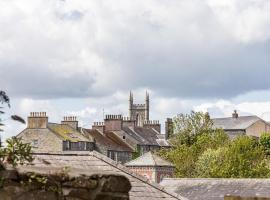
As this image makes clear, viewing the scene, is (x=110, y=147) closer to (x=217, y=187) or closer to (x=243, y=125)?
(x=243, y=125)

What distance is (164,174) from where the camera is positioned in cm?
7475

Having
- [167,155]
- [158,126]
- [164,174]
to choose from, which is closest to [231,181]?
[164,174]

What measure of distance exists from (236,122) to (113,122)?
35.1 meters

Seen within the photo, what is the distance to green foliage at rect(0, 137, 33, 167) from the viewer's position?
5.04 m

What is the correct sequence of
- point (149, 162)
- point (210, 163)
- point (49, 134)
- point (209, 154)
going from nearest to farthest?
point (149, 162) → point (210, 163) → point (209, 154) → point (49, 134)

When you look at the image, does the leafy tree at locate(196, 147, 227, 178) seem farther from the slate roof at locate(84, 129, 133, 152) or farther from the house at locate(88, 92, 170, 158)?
the house at locate(88, 92, 170, 158)

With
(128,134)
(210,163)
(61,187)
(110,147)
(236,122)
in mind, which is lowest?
(61,187)

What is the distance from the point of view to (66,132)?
101562mm

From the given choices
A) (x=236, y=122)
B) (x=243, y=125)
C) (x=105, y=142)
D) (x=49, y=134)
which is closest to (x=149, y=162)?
(x=49, y=134)

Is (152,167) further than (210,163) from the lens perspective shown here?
No

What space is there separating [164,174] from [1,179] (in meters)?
70.3

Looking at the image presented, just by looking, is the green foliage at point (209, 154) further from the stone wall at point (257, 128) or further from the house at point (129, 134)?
the stone wall at point (257, 128)

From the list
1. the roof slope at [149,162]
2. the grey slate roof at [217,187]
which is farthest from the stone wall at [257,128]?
the grey slate roof at [217,187]

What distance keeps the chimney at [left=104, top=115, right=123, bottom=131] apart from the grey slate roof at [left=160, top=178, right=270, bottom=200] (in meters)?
78.2
